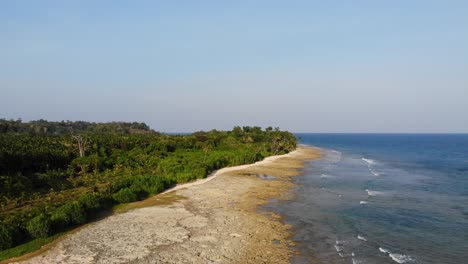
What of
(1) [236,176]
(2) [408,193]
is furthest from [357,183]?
(1) [236,176]

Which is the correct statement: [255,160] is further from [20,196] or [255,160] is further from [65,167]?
[20,196]

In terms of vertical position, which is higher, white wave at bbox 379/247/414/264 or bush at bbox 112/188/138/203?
bush at bbox 112/188/138/203

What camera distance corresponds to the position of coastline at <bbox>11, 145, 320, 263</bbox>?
21.5 meters

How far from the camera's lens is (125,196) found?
37.1 metres

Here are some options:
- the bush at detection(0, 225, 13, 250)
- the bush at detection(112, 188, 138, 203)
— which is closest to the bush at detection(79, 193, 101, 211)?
the bush at detection(112, 188, 138, 203)

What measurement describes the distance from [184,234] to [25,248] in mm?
9983

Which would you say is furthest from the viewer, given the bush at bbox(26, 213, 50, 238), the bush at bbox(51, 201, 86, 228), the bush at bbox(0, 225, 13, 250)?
the bush at bbox(51, 201, 86, 228)

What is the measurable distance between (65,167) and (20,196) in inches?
830

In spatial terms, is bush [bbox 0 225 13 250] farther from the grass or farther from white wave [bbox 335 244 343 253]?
white wave [bbox 335 244 343 253]

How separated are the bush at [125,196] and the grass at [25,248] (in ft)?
36.3

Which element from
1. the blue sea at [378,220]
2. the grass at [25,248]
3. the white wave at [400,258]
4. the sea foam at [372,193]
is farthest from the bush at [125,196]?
the sea foam at [372,193]

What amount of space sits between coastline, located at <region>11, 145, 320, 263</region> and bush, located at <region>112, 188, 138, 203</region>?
1.39 metres

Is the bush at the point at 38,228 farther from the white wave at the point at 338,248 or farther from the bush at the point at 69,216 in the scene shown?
the white wave at the point at 338,248

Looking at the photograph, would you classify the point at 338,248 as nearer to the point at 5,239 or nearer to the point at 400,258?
the point at 400,258
